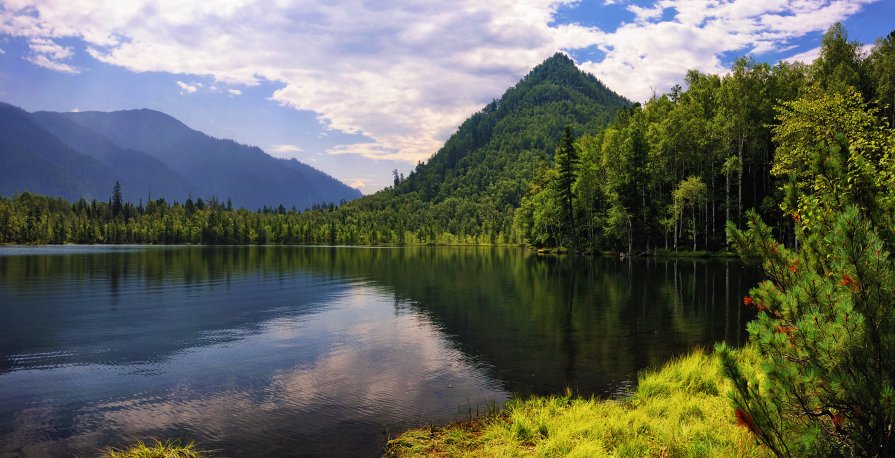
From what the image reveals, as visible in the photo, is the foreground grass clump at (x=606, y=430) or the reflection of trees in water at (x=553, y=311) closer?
the foreground grass clump at (x=606, y=430)

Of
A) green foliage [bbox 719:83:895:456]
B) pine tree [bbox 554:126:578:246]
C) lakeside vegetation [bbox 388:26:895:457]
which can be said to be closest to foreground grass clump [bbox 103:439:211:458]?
lakeside vegetation [bbox 388:26:895:457]

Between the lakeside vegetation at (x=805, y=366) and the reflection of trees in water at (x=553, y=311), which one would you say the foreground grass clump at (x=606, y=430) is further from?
the reflection of trees in water at (x=553, y=311)

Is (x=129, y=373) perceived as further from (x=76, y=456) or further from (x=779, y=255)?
(x=779, y=255)

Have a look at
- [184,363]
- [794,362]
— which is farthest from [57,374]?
[794,362]

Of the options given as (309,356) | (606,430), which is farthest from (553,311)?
(606,430)

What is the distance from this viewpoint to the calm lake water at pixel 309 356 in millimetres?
12711

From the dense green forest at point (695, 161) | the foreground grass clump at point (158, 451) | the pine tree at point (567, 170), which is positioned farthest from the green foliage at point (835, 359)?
the pine tree at point (567, 170)

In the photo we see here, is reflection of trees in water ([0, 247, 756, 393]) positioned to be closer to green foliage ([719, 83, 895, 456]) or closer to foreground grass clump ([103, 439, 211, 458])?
green foliage ([719, 83, 895, 456])

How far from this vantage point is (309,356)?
66.1 feet

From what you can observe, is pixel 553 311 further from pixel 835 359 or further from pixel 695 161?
pixel 695 161

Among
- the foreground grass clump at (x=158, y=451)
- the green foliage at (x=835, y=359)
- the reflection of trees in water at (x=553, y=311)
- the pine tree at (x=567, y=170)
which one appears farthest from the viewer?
the pine tree at (x=567, y=170)

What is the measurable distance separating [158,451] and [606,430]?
389 inches

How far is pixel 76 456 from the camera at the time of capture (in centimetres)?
1089

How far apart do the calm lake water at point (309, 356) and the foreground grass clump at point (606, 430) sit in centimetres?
125
